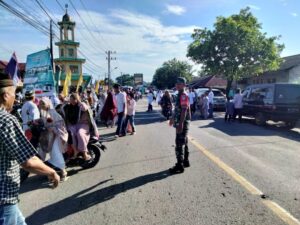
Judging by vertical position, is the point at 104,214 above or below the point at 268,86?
below

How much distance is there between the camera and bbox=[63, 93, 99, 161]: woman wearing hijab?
6340 mm

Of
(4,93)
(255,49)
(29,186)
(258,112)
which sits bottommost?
(29,186)

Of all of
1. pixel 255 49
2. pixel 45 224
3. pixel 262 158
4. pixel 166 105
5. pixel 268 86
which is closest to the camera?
pixel 45 224

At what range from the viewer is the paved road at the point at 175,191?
410 centimetres

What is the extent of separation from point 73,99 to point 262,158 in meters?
4.79

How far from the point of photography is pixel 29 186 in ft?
18.4

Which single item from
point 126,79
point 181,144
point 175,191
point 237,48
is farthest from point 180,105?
point 126,79

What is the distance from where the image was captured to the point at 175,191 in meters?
5.06

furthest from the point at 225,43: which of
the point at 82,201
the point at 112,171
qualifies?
the point at 82,201

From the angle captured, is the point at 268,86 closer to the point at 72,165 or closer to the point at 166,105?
the point at 166,105

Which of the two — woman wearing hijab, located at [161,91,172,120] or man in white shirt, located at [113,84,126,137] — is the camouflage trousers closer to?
man in white shirt, located at [113,84,126,137]

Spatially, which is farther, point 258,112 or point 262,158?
point 258,112

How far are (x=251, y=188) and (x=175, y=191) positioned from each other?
4.32ft

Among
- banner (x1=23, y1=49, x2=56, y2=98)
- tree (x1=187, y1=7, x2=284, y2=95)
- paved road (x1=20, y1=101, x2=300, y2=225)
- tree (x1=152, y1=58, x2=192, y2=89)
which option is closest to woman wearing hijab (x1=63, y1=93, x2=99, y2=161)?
paved road (x1=20, y1=101, x2=300, y2=225)
